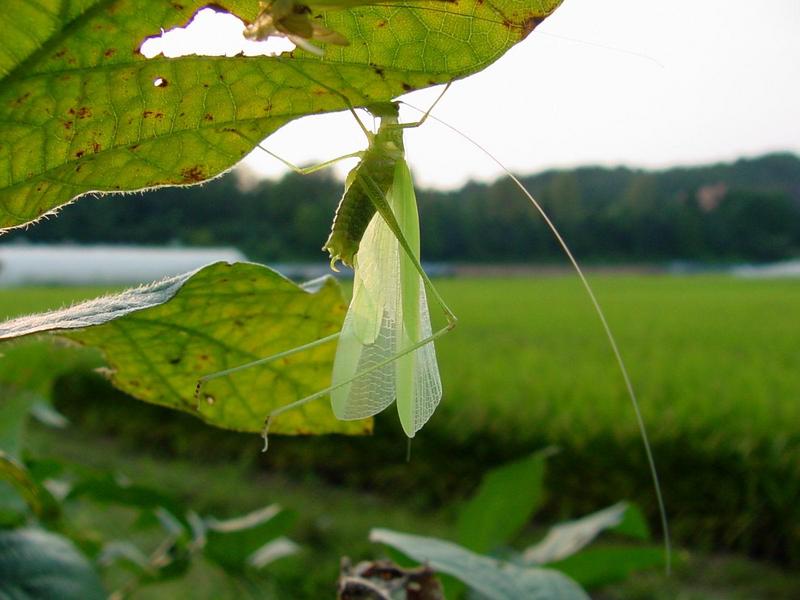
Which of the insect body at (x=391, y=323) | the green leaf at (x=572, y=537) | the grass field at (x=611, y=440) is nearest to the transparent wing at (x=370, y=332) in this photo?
the insect body at (x=391, y=323)

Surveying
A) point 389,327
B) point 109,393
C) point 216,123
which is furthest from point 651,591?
point 109,393

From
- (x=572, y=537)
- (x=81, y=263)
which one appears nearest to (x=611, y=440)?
(x=572, y=537)

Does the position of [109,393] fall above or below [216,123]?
below

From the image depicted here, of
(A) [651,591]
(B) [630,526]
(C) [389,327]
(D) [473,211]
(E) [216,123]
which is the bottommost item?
(A) [651,591]

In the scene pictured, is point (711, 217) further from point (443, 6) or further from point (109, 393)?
point (443, 6)

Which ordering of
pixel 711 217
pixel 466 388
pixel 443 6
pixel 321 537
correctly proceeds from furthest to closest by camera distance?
pixel 711 217 → pixel 466 388 → pixel 321 537 → pixel 443 6

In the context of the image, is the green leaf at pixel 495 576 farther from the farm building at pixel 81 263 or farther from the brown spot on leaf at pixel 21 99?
the farm building at pixel 81 263
